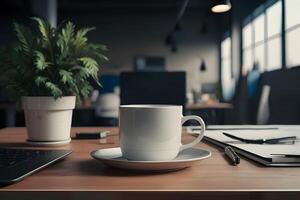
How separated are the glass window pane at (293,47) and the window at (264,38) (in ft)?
0.77

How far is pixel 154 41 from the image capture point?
9258 mm

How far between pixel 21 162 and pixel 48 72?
0.32 metres

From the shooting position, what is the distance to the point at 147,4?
29.3 feet

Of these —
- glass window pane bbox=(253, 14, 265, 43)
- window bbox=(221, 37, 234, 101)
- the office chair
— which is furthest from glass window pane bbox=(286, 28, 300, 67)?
window bbox=(221, 37, 234, 101)

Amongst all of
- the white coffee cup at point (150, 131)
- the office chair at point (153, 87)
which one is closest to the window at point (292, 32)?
the office chair at point (153, 87)

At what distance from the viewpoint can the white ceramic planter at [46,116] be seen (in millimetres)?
828

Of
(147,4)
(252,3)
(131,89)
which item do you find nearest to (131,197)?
(131,89)

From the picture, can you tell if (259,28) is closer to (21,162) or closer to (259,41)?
(259,41)

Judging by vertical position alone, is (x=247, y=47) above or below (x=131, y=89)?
above

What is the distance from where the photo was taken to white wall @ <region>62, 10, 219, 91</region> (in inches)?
360

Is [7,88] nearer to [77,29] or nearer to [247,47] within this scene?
[77,29]

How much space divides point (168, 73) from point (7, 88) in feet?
5.18

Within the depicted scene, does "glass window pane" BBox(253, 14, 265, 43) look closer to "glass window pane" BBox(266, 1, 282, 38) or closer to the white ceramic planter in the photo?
"glass window pane" BBox(266, 1, 282, 38)

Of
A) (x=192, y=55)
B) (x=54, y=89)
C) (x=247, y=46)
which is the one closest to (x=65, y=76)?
(x=54, y=89)
